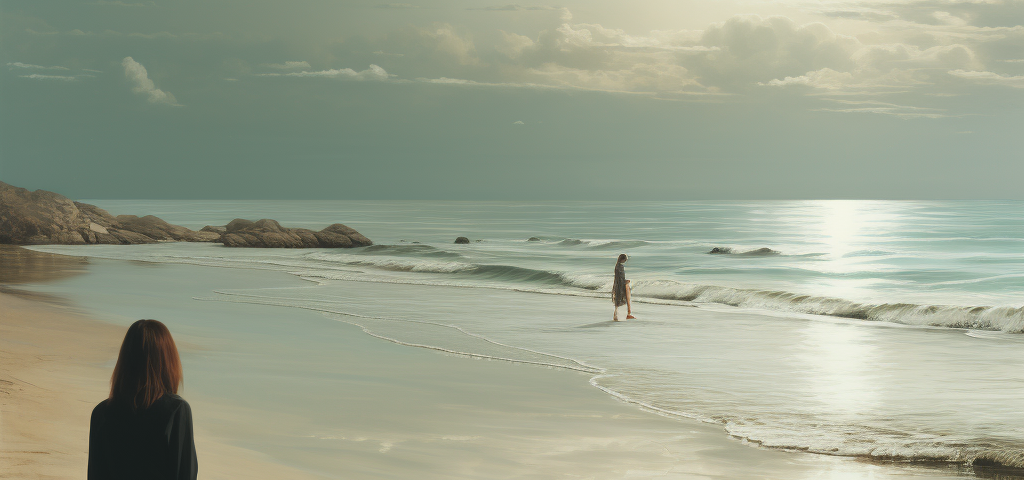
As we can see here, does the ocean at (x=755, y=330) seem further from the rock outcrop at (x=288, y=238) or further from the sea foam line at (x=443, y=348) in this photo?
the rock outcrop at (x=288, y=238)

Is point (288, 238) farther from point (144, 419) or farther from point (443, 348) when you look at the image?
point (144, 419)

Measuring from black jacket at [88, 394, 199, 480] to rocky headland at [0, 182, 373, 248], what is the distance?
144 ft

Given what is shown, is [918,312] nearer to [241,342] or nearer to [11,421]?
[241,342]

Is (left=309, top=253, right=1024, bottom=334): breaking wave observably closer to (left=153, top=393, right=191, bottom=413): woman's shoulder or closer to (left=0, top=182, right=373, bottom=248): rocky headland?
(left=0, top=182, right=373, bottom=248): rocky headland

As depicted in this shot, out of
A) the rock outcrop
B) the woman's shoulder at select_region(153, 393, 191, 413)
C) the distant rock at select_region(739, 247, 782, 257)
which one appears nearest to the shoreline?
the woman's shoulder at select_region(153, 393, 191, 413)

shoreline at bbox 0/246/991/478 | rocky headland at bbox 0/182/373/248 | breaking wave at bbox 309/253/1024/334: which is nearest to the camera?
shoreline at bbox 0/246/991/478

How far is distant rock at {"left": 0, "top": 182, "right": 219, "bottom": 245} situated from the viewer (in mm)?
41094

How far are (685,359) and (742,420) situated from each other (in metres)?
4.02

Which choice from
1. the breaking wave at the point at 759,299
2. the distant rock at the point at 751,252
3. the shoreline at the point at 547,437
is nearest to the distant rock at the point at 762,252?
the distant rock at the point at 751,252

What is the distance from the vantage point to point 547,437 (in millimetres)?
7438

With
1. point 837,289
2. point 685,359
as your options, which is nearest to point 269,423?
point 685,359

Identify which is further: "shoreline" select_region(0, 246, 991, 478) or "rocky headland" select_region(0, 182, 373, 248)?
"rocky headland" select_region(0, 182, 373, 248)

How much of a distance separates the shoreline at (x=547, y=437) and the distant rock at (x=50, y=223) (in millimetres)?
37004

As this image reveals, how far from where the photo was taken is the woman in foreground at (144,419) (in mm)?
2678
